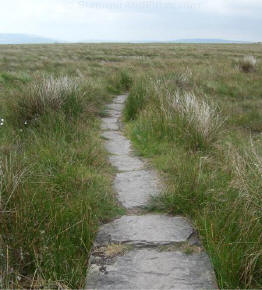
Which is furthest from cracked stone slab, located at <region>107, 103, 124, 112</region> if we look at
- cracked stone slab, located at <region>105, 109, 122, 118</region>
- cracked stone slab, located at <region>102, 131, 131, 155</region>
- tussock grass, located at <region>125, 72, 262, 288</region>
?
tussock grass, located at <region>125, 72, 262, 288</region>

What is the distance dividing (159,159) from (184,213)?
123 cm

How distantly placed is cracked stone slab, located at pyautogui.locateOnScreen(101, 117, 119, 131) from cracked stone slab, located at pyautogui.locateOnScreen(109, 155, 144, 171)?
153 cm

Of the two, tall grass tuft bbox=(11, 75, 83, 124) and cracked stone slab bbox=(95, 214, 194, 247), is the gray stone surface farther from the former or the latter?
cracked stone slab bbox=(95, 214, 194, 247)

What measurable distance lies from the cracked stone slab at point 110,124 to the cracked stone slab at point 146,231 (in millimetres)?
3086

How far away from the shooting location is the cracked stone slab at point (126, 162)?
3.85m

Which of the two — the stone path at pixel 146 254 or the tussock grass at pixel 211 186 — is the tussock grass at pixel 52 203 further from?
the tussock grass at pixel 211 186

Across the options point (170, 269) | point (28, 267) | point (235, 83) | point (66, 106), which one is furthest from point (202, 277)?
point (235, 83)

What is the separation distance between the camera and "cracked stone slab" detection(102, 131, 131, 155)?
447 centimetres

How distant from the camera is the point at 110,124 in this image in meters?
6.05

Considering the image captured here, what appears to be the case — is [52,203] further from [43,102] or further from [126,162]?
[43,102]

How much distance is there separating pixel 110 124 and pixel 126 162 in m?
2.09

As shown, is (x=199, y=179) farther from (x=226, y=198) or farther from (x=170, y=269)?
(x=170, y=269)

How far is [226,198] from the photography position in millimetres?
2693

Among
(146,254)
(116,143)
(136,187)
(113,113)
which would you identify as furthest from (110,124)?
(146,254)
